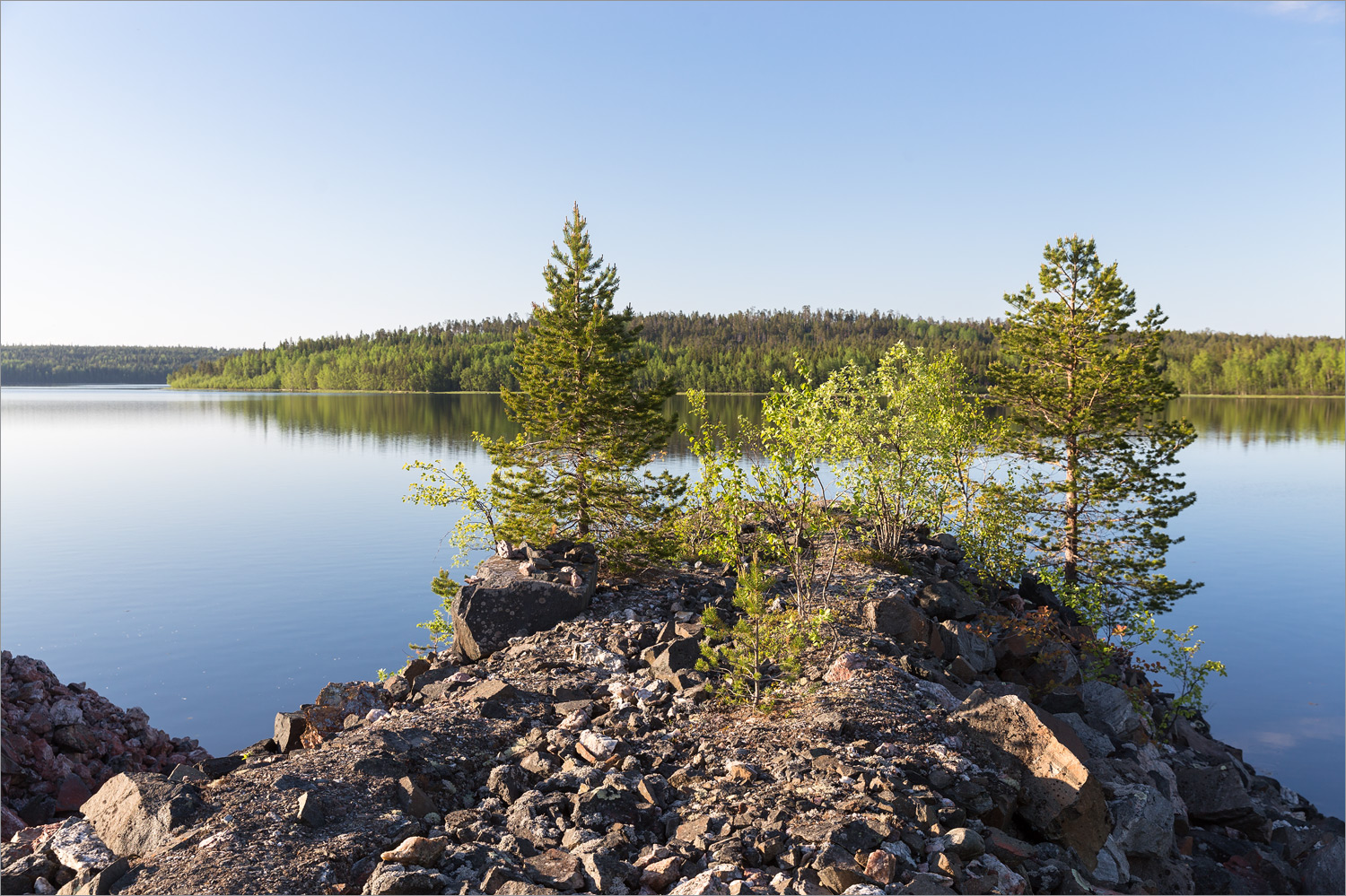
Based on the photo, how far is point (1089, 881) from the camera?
8.66 m

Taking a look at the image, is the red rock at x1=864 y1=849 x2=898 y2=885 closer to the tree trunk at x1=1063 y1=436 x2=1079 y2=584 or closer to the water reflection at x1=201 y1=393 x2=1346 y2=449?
the tree trunk at x1=1063 y1=436 x2=1079 y2=584

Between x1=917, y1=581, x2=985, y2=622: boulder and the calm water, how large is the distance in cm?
1143

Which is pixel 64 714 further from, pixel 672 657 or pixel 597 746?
pixel 672 657

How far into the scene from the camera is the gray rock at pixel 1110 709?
46.9 feet

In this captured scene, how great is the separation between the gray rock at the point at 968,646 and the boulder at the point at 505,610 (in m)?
7.00

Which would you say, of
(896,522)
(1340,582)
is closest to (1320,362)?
(1340,582)

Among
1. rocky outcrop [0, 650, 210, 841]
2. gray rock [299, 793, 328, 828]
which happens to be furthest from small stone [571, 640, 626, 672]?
rocky outcrop [0, 650, 210, 841]

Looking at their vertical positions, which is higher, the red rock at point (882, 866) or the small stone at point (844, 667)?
the small stone at point (844, 667)

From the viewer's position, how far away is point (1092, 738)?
1284 centimetres

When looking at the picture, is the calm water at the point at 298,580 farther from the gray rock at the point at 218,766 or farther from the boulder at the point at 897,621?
the boulder at the point at 897,621

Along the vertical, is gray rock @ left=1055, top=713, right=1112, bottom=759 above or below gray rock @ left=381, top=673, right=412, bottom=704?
below

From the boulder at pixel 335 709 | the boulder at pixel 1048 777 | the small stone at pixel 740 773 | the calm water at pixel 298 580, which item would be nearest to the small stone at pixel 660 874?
the small stone at pixel 740 773

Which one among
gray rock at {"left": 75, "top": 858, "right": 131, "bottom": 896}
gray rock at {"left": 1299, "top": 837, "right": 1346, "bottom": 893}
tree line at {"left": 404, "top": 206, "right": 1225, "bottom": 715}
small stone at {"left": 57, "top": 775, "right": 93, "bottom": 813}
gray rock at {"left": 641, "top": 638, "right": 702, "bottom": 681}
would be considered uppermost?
tree line at {"left": 404, "top": 206, "right": 1225, "bottom": 715}

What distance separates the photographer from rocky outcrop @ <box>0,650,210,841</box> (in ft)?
41.6
